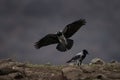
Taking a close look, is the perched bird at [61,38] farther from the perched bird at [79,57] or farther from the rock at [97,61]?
the rock at [97,61]

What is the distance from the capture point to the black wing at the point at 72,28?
102 ft

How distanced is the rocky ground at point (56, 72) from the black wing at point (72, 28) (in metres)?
5.24

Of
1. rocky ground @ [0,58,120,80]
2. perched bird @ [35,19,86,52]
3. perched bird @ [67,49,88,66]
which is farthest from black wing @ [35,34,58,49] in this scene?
rocky ground @ [0,58,120,80]

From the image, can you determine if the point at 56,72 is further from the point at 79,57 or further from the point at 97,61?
the point at 79,57

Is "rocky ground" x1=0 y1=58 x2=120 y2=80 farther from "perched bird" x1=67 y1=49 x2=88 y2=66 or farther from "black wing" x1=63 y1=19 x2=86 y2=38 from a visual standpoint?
"black wing" x1=63 y1=19 x2=86 y2=38

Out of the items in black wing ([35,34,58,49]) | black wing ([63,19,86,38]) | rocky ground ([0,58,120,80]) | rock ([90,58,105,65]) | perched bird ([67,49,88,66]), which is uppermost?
black wing ([63,19,86,38])

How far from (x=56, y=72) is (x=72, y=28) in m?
7.08

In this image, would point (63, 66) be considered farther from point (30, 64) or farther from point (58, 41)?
point (58, 41)

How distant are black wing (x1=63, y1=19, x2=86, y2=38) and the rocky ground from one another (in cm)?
524

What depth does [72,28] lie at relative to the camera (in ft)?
104

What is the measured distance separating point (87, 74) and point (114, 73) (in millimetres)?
1933

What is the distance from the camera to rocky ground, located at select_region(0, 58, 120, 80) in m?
24.7

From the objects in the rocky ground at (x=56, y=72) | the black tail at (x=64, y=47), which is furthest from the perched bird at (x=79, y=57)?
the rocky ground at (x=56, y=72)

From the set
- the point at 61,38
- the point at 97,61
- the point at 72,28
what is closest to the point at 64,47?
the point at 61,38
